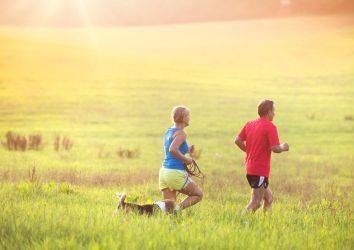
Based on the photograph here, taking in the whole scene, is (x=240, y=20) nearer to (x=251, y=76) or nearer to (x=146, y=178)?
(x=251, y=76)

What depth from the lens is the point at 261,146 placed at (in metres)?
8.76

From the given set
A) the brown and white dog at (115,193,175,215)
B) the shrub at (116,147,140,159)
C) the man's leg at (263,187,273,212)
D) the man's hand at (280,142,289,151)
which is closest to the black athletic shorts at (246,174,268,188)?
the man's leg at (263,187,273,212)

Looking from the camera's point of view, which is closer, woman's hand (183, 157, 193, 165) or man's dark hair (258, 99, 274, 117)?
woman's hand (183, 157, 193, 165)

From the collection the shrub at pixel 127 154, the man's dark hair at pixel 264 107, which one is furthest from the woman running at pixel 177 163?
the shrub at pixel 127 154

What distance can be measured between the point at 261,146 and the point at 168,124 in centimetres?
2174

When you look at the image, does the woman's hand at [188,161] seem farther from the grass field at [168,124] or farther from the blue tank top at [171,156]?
the grass field at [168,124]

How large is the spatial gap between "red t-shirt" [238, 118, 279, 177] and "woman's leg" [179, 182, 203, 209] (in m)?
0.69

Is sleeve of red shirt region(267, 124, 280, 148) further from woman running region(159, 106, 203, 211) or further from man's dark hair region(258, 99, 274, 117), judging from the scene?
woman running region(159, 106, 203, 211)

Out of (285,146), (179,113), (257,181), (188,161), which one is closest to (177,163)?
(188,161)

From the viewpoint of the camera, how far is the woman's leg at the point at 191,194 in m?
8.60

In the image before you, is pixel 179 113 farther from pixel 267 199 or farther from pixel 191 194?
pixel 267 199

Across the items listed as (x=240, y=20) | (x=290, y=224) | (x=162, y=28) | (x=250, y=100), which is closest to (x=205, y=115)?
(x=250, y=100)

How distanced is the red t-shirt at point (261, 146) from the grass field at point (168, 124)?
0.56 meters

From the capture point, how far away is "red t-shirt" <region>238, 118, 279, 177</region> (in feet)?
28.6
